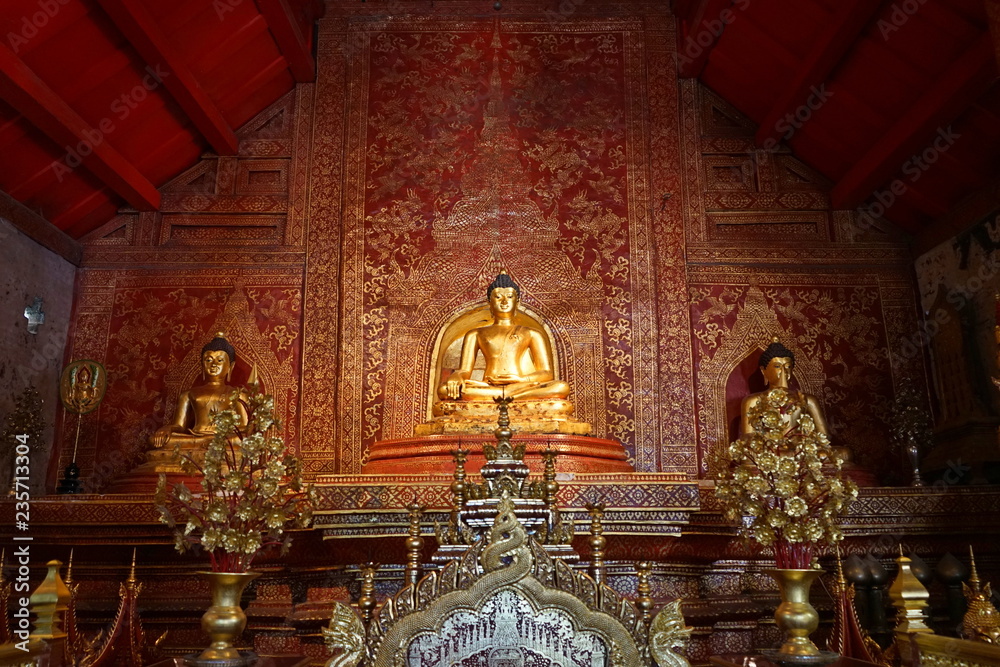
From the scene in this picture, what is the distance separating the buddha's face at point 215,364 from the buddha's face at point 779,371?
454 centimetres

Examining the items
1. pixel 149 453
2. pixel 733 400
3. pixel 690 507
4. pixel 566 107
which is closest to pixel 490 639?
pixel 690 507

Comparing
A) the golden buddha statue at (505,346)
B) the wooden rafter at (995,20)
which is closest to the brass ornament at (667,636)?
the wooden rafter at (995,20)

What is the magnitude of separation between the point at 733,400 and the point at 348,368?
3.38m

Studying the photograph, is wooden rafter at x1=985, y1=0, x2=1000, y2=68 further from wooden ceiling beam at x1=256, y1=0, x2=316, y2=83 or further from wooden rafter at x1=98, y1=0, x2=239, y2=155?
wooden rafter at x1=98, y1=0, x2=239, y2=155

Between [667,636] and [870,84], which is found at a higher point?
[870,84]

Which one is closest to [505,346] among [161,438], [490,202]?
[490,202]

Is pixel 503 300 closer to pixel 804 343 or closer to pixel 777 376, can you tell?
pixel 777 376

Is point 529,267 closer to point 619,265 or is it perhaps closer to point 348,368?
point 619,265

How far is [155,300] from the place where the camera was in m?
7.36

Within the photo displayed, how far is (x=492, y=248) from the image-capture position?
7.48 m

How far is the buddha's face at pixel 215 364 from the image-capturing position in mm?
6801

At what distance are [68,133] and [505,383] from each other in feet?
12.4

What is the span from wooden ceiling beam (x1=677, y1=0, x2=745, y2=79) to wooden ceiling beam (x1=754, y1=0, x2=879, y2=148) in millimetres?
791

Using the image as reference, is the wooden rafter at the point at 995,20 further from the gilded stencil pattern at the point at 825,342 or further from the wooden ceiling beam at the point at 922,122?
the gilded stencil pattern at the point at 825,342
